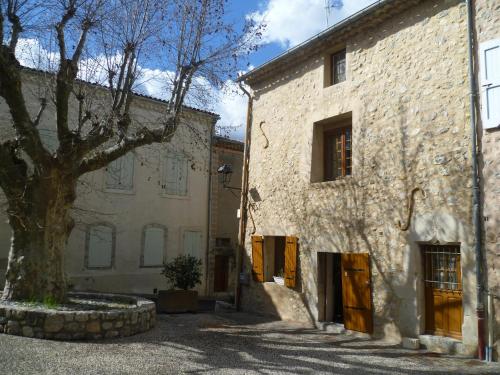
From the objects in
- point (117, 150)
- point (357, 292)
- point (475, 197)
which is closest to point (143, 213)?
point (117, 150)

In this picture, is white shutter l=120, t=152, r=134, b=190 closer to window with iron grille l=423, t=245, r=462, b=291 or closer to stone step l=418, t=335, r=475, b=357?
window with iron grille l=423, t=245, r=462, b=291

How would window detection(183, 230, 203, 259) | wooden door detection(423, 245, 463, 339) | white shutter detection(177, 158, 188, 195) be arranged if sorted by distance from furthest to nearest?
window detection(183, 230, 203, 259) < white shutter detection(177, 158, 188, 195) < wooden door detection(423, 245, 463, 339)

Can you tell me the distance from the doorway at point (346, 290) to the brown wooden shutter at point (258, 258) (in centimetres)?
180

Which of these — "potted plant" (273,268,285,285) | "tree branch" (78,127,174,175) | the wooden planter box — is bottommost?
the wooden planter box

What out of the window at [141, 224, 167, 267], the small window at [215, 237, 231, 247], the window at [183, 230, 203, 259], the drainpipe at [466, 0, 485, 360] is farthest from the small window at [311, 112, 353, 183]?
the small window at [215, 237, 231, 247]

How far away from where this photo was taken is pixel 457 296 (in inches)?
274

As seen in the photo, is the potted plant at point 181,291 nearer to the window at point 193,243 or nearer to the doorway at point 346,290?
the doorway at point 346,290

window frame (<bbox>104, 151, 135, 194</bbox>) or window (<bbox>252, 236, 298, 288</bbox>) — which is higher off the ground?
window frame (<bbox>104, 151, 135, 194</bbox>)

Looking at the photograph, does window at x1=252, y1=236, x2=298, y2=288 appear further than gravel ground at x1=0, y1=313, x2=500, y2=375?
Yes

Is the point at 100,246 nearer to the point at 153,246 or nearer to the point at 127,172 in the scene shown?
the point at 153,246

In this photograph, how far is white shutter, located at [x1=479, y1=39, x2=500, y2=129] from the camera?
6.45m

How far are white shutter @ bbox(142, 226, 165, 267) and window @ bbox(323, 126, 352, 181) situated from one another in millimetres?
7144

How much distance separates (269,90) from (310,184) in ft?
10.0

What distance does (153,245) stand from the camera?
14773 millimetres
